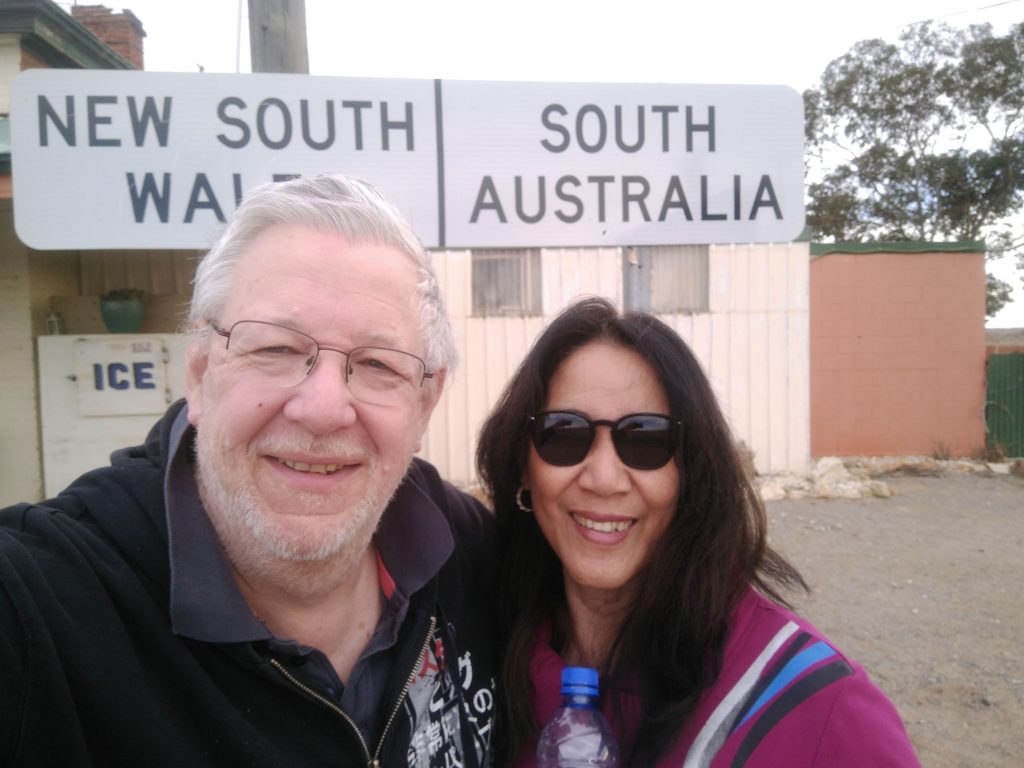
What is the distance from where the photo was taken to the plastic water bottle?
149 centimetres

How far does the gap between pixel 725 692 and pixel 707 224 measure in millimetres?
1336

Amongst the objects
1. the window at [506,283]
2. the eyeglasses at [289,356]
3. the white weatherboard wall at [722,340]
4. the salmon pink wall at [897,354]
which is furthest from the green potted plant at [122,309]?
the salmon pink wall at [897,354]

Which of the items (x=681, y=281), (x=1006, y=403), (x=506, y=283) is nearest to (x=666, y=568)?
(x=506, y=283)

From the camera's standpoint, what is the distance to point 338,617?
1.56m

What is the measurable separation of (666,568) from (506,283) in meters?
7.60

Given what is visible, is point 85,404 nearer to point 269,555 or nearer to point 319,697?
point 269,555

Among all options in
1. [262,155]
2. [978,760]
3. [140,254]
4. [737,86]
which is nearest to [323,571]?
[262,155]

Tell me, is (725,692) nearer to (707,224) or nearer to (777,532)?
(707,224)

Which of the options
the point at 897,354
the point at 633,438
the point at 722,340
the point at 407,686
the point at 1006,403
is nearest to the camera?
the point at 407,686

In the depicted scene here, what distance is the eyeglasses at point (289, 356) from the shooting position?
1.41 m

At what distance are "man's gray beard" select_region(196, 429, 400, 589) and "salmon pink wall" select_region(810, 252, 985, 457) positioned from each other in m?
11.0

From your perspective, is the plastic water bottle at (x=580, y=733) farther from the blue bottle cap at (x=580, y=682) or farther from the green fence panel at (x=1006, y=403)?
the green fence panel at (x=1006, y=403)

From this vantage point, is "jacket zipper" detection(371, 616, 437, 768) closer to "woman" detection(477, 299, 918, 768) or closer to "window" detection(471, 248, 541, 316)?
"woman" detection(477, 299, 918, 768)

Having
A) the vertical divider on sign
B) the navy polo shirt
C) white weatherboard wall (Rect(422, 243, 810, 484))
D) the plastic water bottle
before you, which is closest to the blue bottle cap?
the plastic water bottle
